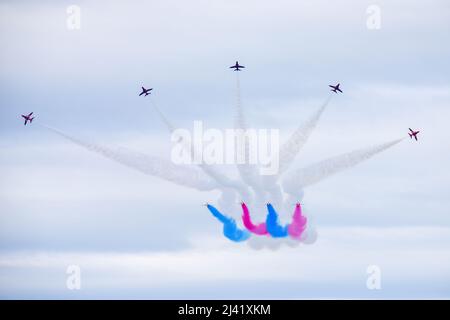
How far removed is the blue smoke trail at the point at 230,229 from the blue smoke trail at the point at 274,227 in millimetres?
2236

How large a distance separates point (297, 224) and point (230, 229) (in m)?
6.91

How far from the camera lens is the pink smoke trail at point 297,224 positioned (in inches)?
4764

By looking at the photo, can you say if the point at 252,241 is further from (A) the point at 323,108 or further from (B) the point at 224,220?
(A) the point at 323,108

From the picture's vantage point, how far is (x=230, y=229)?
11875cm

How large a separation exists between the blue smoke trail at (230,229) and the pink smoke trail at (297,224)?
4294 mm

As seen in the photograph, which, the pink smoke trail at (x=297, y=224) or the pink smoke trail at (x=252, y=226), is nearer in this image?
the pink smoke trail at (x=252, y=226)

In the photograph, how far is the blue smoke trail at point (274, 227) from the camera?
12031cm

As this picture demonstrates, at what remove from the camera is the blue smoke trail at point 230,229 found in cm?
11781

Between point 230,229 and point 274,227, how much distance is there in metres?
4.58
